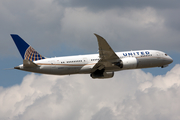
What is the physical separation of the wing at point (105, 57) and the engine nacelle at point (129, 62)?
0.97m

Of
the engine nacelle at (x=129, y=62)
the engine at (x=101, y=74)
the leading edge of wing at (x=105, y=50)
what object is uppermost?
the leading edge of wing at (x=105, y=50)

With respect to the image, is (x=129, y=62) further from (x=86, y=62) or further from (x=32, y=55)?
(x=32, y=55)

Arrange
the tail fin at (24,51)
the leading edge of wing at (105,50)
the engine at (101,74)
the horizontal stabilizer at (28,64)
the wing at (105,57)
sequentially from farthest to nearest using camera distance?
the engine at (101,74) < the tail fin at (24,51) < the horizontal stabilizer at (28,64) < the wing at (105,57) < the leading edge of wing at (105,50)

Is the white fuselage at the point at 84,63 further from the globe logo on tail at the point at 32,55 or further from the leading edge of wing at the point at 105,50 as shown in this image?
the leading edge of wing at the point at 105,50

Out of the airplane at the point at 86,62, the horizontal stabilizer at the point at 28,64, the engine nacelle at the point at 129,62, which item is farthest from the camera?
the engine nacelle at the point at 129,62

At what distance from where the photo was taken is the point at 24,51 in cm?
5203

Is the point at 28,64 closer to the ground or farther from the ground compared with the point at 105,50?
closer to the ground

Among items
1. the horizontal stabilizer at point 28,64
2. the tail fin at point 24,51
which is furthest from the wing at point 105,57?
the horizontal stabilizer at point 28,64

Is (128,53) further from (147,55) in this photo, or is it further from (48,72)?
(48,72)

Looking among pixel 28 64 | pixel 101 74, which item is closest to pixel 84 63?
pixel 101 74

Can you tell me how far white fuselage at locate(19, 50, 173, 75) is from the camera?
163 ft

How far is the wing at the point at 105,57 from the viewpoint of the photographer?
46.1 meters

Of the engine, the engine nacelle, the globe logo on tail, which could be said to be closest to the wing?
the engine nacelle

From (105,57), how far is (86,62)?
4.22 meters
